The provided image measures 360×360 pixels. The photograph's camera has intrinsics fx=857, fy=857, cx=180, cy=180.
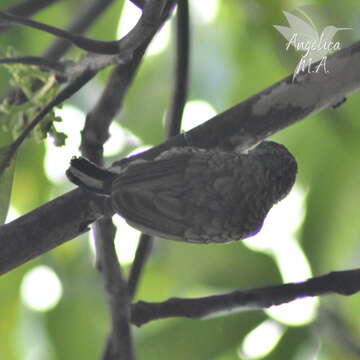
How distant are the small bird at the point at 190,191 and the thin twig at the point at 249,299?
16cm

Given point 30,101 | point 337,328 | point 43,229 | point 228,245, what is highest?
point 30,101

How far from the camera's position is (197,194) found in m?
2.11

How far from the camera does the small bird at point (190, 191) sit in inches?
77.5

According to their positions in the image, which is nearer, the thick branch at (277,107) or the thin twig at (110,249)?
the thick branch at (277,107)

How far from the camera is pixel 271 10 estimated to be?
9.42 ft

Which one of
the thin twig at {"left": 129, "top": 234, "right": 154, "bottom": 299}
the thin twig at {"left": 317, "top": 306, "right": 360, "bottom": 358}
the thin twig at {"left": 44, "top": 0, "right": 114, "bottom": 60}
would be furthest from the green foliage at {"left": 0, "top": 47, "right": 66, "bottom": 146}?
the thin twig at {"left": 317, "top": 306, "right": 360, "bottom": 358}

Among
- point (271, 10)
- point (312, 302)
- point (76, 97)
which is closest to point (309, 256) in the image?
point (312, 302)

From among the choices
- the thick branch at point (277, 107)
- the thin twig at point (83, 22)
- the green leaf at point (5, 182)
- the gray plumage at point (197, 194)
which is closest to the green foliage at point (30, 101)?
the green leaf at point (5, 182)

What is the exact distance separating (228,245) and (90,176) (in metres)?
1.34

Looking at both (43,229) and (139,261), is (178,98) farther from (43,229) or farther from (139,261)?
(43,229)

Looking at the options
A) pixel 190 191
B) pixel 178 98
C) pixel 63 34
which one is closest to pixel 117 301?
pixel 190 191

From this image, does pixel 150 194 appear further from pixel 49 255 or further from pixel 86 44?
pixel 49 255

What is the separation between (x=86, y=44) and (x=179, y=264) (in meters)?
1.68

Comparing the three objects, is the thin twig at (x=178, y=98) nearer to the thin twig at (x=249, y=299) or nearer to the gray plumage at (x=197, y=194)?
the gray plumage at (x=197, y=194)
